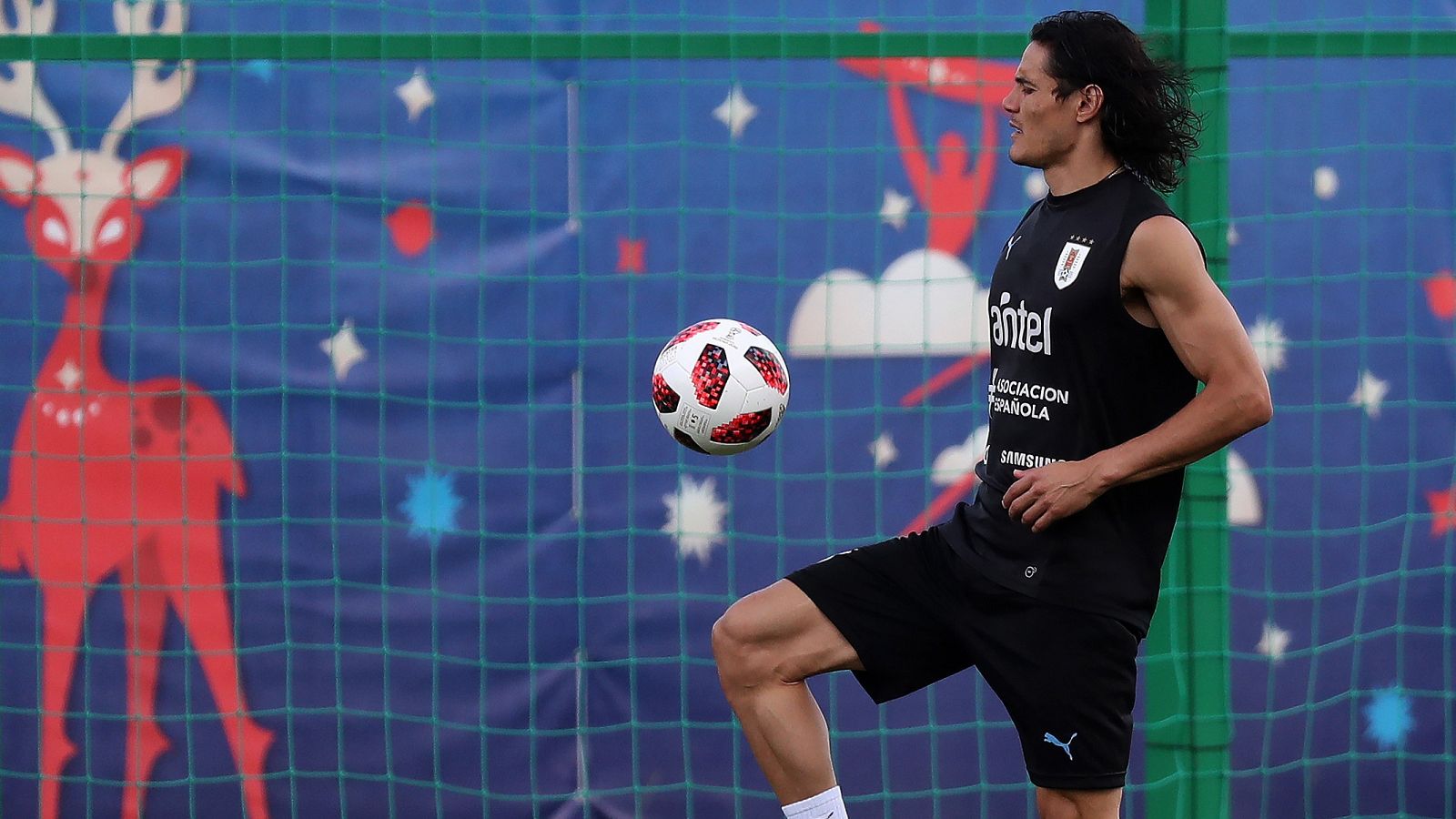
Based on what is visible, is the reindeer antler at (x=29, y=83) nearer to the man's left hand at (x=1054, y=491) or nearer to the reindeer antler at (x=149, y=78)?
the reindeer antler at (x=149, y=78)

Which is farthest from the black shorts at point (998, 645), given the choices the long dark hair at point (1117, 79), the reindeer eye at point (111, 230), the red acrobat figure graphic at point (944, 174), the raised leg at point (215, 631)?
the reindeer eye at point (111, 230)

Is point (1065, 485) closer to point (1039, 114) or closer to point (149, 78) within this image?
point (1039, 114)

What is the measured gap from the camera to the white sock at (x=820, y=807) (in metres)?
2.82

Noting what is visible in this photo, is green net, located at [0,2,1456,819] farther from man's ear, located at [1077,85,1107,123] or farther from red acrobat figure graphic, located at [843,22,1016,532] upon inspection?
man's ear, located at [1077,85,1107,123]

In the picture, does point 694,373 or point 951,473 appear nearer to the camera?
point 694,373

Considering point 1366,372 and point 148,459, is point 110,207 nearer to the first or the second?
point 148,459

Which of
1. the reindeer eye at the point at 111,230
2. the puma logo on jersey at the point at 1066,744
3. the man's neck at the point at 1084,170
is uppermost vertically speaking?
the reindeer eye at the point at 111,230

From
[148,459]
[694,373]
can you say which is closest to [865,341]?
[694,373]

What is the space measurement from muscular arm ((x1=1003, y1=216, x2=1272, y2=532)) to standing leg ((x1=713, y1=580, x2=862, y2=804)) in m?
0.47

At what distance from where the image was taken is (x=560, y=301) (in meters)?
3.94

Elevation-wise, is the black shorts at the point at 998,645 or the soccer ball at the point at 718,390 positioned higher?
the soccer ball at the point at 718,390

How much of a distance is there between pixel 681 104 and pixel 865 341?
78cm

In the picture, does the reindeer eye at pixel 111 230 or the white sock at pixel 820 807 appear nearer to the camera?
the white sock at pixel 820 807

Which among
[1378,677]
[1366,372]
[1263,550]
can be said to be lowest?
[1378,677]
